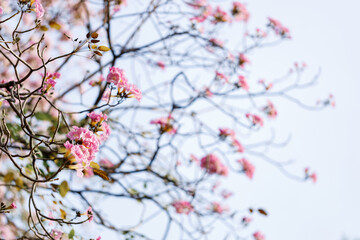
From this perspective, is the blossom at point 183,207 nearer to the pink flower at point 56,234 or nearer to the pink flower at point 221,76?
the pink flower at point 221,76

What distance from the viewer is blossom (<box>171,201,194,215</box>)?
364cm

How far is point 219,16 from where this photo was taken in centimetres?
416

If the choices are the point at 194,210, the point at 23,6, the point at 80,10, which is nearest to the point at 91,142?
the point at 23,6

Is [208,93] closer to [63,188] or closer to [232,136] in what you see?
[232,136]

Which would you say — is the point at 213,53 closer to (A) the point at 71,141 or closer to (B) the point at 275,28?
(B) the point at 275,28

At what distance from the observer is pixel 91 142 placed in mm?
1588

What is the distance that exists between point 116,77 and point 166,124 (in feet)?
4.91

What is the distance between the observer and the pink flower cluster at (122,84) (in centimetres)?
184

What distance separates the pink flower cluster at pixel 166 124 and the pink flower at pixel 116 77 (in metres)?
1.39

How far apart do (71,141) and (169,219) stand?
1821mm

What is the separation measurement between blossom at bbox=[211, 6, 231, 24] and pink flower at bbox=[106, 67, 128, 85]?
8.35ft

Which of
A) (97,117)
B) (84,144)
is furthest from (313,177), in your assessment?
(84,144)

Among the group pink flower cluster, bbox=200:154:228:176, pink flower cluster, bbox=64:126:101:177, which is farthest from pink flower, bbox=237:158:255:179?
pink flower cluster, bbox=64:126:101:177

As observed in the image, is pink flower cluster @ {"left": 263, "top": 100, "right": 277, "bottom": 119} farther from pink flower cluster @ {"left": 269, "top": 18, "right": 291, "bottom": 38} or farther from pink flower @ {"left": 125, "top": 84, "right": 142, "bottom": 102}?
pink flower @ {"left": 125, "top": 84, "right": 142, "bottom": 102}
